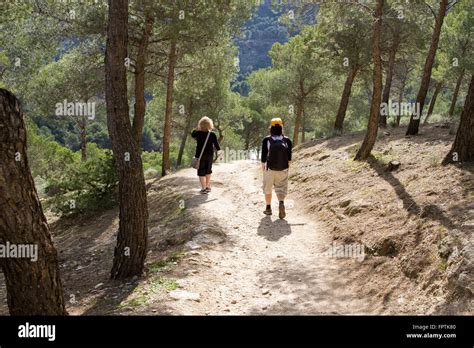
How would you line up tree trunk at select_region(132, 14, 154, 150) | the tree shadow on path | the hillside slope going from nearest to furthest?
the hillside slope → the tree shadow on path → tree trunk at select_region(132, 14, 154, 150)

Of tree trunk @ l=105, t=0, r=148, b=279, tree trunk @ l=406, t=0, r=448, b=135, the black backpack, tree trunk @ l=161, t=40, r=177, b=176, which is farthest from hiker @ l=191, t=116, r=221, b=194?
tree trunk @ l=406, t=0, r=448, b=135

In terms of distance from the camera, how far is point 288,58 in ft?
112

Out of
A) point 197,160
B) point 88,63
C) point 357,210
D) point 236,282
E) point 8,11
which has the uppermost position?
point 8,11

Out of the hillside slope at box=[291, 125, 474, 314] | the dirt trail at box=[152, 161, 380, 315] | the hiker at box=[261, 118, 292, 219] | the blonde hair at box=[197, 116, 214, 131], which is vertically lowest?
the dirt trail at box=[152, 161, 380, 315]

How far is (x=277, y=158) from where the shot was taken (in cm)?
991

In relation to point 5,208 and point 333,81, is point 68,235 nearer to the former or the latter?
point 5,208

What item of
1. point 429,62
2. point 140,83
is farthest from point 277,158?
point 429,62

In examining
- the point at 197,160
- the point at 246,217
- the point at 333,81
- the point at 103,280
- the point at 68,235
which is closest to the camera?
the point at 103,280

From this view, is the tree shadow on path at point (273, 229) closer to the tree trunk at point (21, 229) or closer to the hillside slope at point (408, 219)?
the hillside slope at point (408, 219)

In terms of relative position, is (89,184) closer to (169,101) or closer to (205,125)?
(205,125)

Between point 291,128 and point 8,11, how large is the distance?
3583 centimetres

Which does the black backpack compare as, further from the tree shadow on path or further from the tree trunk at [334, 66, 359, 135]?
the tree trunk at [334, 66, 359, 135]

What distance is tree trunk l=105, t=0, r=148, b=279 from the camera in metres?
6.62
